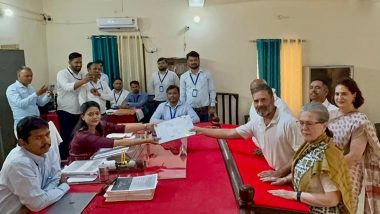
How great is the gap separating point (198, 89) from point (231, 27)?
1.69 m

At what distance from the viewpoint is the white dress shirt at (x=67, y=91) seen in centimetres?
419

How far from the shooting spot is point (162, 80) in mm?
5793

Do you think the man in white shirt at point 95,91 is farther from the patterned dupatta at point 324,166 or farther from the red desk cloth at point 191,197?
the patterned dupatta at point 324,166

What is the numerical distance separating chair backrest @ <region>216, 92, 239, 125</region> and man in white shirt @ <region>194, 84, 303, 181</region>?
400 centimetres

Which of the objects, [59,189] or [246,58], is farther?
[246,58]

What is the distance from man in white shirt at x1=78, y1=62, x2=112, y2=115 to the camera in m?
4.30

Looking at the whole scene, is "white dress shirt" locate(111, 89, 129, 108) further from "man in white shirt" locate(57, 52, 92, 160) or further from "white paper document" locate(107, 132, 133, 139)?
"white paper document" locate(107, 132, 133, 139)

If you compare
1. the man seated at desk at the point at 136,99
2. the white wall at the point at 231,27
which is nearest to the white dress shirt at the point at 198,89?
the man seated at desk at the point at 136,99

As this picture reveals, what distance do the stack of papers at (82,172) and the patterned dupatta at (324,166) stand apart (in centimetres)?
123

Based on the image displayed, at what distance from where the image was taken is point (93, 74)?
13.9 ft

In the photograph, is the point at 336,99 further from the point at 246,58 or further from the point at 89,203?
the point at 246,58

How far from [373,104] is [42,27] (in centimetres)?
640

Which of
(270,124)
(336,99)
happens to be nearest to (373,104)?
(336,99)

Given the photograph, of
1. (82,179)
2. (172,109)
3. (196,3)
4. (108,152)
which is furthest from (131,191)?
(196,3)
